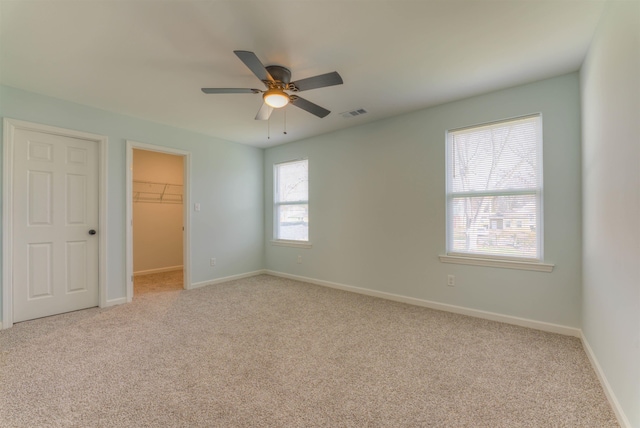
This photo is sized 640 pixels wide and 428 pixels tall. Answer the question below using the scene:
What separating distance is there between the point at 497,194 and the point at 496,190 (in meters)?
0.05

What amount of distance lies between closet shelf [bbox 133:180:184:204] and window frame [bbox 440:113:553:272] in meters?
4.75

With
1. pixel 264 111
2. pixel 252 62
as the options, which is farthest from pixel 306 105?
pixel 252 62

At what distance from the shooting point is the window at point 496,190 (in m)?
2.79

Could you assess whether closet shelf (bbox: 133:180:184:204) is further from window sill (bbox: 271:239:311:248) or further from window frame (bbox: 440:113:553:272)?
window frame (bbox: 440:113:553:272)

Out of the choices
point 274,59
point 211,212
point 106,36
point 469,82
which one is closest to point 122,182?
point 211,212

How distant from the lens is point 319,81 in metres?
2.14

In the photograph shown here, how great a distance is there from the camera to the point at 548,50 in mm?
2232

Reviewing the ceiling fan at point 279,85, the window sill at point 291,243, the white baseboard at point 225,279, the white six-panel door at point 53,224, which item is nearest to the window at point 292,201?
the window sill at point 291,243

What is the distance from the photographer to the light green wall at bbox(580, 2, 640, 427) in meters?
1.38

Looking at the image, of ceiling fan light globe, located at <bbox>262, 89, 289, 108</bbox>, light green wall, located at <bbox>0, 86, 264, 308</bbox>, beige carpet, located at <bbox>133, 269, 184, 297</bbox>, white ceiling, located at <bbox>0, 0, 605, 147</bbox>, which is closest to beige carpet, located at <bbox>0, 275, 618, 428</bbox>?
beige carpet, located at <bbox>133, 269, 184, 297</bbox>

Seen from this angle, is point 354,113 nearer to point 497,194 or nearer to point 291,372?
point 497,194

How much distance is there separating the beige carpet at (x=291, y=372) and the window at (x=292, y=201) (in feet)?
6.37

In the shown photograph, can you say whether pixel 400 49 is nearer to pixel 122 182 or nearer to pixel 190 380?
pixel 190 380

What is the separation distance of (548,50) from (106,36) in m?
3.38
